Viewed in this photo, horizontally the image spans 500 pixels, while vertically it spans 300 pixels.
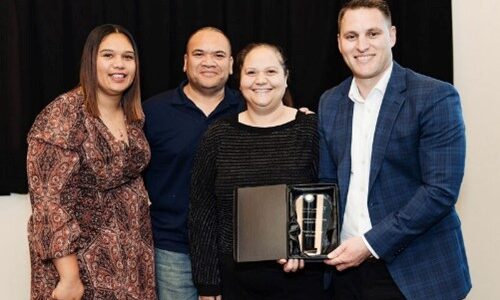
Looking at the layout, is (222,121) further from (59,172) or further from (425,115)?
(425,115)

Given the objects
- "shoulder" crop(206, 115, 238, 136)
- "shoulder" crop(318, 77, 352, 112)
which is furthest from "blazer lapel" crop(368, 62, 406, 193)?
"shoulder" crop(206, 115, 238, 136)

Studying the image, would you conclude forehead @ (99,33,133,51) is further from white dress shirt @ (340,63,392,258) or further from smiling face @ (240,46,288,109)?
white dress shirt @ (340,63,392,258)

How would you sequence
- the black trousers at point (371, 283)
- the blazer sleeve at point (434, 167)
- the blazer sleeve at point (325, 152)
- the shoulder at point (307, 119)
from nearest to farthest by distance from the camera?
the blazer sleeve at point (434, 167)
the black trousers at point (371, 283)
the blazer sleeve at point (325, 152)
the shoulder at point (307, 119)

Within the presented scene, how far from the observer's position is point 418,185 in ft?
6.25

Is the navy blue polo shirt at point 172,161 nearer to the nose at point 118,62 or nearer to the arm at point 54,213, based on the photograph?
the nose at point 118,62

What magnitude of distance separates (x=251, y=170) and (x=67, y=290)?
762 millimetres

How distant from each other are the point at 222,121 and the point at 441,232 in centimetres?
87

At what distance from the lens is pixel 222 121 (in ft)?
7.53

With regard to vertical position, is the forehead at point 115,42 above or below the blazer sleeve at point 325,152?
above

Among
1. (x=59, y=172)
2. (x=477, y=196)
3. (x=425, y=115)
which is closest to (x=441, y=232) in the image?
(x=425, y=115)

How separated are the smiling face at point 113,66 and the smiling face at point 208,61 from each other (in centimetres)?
32

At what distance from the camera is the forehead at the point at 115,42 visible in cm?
240

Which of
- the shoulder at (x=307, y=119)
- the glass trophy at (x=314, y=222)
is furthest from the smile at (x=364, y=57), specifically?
the glass trophy at (x=314, y=222)

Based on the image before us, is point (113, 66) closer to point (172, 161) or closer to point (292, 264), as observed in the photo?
point (172, 161)
